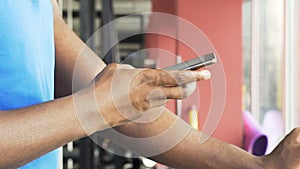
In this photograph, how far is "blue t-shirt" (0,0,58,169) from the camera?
0.58 m

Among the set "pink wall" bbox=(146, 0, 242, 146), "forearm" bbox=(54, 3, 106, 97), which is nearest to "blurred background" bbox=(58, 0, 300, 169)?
"pink wall" bbox=(146, 0, 242, 146)

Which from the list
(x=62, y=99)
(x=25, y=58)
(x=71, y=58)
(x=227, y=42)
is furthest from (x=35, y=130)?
(x=227, y=42)

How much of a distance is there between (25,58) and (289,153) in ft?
0.91

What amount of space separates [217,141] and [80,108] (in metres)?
0.21

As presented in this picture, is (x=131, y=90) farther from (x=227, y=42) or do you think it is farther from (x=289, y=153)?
(x=227, y=42)

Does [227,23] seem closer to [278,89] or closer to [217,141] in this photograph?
[278,89]

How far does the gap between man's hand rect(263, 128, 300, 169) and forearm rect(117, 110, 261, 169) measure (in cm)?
3

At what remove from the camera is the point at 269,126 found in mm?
3066

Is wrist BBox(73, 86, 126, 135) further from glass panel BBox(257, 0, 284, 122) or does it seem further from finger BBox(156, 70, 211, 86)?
glass panel BBox(257, 0, 284, 122)

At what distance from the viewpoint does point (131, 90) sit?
1.56ft

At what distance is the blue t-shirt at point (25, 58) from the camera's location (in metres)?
0.58

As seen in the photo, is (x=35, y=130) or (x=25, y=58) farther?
(x=25, y=58)

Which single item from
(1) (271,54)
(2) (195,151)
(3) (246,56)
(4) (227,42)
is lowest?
(3) (246,56)

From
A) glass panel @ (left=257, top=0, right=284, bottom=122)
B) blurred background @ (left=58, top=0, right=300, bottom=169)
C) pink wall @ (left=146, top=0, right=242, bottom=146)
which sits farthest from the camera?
pink wall @ (left=146, top=0, right=242, bottom=146)
